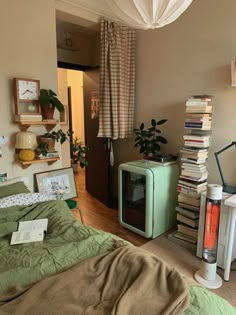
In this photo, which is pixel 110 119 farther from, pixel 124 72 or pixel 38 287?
pixel 38 287

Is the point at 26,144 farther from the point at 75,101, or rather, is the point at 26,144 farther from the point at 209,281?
the point at 75,101

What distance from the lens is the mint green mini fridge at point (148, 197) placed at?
2451mm

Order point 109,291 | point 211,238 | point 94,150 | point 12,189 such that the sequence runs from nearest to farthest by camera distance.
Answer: point 109,291 → point 211,238 → point 12,189 → point 94,150

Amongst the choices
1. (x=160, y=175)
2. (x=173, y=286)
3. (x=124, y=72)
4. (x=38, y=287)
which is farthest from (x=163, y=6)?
(x=124, y=72)

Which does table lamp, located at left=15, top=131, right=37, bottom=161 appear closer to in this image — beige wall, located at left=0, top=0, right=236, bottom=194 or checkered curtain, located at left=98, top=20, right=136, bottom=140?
beige wall, located at left=0, top=0, right=236, bottom=194

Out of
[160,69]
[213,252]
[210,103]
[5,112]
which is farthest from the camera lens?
[160,69]

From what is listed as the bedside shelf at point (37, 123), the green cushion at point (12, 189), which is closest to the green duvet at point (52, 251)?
the green cushion at point (12, 189)

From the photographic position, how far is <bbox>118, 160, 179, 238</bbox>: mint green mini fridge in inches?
96.5

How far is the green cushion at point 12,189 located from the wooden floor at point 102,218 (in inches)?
42.2

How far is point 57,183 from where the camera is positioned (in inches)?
99.6

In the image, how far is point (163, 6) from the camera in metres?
1.11

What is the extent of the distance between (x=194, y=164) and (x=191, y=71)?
1.03 m

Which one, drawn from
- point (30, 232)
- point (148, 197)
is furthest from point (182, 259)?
point (30, 232)

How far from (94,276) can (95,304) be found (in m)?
0.17
